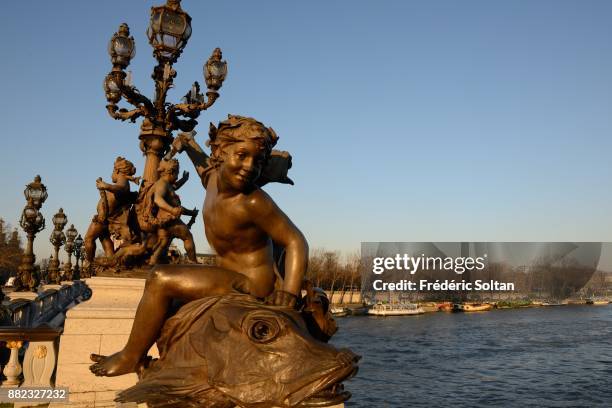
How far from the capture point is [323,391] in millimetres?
2082

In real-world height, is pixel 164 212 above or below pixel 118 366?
above

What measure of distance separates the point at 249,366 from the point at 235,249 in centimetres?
64

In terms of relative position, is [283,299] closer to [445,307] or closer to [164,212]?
[164,212]

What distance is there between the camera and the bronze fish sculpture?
6.89ft

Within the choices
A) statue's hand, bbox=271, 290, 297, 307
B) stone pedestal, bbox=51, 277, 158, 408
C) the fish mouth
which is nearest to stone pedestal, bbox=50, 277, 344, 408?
stone pedestal, bbox=51, 277, 158, 408

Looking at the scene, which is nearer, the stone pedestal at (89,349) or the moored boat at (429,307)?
the stone pedestal at (89,349)

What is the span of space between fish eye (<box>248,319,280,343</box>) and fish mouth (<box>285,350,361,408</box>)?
25cm

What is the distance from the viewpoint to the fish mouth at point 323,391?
81.2 inches

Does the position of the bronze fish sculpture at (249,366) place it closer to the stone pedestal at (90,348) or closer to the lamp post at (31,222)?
the stone pedestal at (90,348)

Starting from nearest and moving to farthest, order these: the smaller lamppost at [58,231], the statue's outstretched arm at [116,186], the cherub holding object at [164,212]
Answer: the cherub holding object at [164,212] → the statue's outstretched arm at [116,186] → the smaller lamppost at [58,231]

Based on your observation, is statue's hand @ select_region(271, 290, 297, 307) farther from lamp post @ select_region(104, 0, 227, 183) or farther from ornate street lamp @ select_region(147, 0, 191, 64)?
ornate street lamp @ select_region(147, 0, 191, 64)

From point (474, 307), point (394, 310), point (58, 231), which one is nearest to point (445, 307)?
point (474, 307)

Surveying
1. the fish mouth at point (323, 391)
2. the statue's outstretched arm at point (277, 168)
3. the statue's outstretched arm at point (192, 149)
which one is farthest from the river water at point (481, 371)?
the fish mouth at point (323, 391)

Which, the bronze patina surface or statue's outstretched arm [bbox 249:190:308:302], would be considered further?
statue's outstretched arm [bbox 249:190:308:302]
